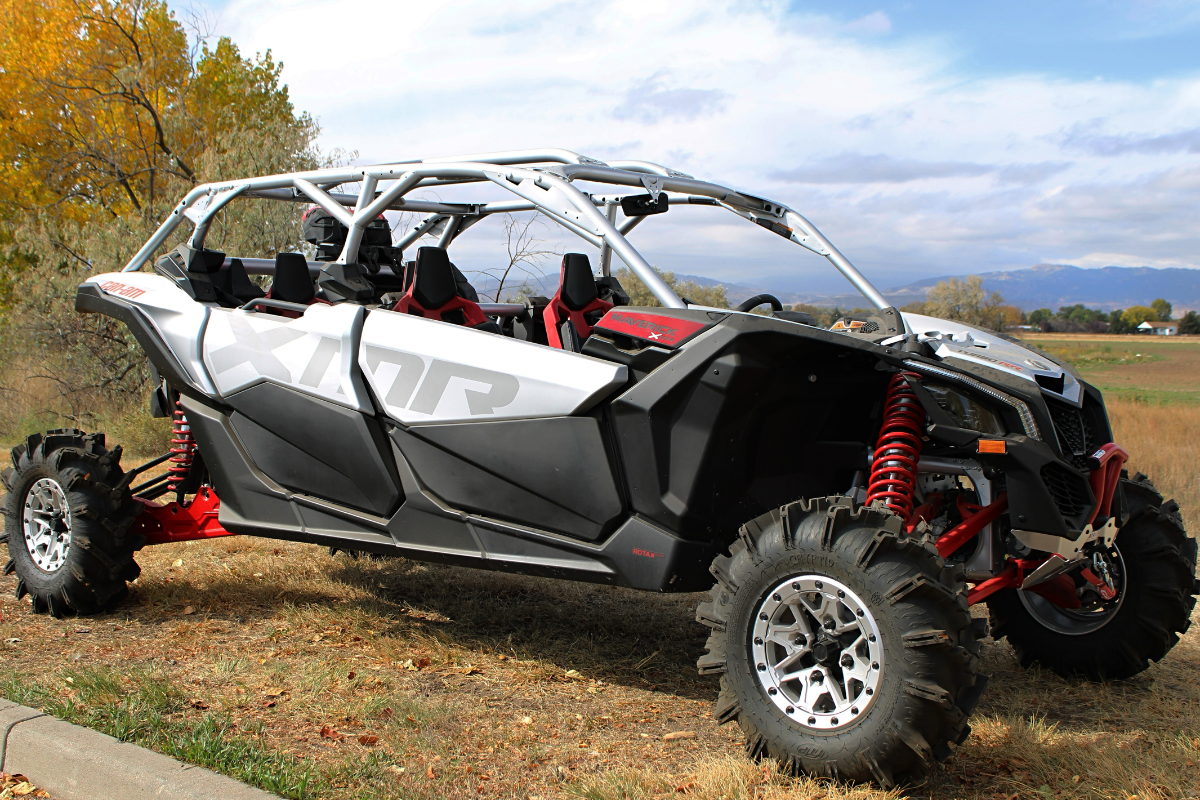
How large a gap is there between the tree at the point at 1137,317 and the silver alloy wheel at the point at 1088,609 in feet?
238

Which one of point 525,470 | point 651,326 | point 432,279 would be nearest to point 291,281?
point 432,279

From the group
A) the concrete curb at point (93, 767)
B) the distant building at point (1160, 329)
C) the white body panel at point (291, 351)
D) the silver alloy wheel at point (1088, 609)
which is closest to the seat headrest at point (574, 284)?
the white body panel at point (291, 351)

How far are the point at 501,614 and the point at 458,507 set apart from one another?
1.45 metres

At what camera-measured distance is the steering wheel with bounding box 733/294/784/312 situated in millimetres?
4191

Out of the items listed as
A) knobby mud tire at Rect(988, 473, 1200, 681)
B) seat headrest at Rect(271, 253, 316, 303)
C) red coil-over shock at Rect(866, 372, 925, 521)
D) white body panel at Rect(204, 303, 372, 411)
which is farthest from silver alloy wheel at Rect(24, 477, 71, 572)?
knobby mud tire at Rect(988, 473, 1200, 681)

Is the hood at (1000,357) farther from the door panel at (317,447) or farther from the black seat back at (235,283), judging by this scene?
the black seat back at (235,283)

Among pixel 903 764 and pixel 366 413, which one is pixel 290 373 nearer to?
pixel 366 413

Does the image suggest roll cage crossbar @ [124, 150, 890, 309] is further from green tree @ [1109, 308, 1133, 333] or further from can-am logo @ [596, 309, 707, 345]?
green tree @ [1109, 308, 1133, 333]

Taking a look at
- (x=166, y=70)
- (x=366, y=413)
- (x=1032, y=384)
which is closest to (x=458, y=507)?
(x=366, y=413)

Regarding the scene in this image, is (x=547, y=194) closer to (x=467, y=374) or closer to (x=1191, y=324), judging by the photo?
(x=467, y=374)

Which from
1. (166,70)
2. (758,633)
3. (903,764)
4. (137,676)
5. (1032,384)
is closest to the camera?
(903,764)

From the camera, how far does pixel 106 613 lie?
5.36m

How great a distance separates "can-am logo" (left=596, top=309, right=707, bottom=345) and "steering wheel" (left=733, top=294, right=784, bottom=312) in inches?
17.1

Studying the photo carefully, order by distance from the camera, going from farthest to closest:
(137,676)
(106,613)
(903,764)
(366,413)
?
(106,613)
(366,413)
(137,676)
(903,764)
